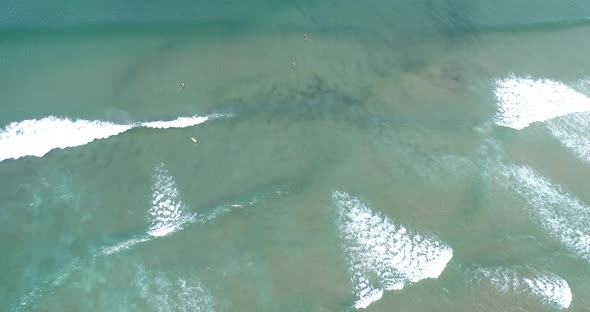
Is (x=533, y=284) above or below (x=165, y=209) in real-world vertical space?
below

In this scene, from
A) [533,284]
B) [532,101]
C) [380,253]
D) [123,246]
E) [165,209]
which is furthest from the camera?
[532,101]

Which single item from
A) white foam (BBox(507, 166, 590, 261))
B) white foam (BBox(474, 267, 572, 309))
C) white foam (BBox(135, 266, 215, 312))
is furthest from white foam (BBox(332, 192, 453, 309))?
white foam (BBox(135, 266, 215, 312))

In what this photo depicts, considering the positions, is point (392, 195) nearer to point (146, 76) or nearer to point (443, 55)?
point (443, 55)

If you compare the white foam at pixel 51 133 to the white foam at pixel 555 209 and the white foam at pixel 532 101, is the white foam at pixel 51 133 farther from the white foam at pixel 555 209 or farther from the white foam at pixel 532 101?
the white foam at pixel 532 101

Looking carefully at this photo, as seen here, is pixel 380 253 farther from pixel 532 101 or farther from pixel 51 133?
pixel 51 133

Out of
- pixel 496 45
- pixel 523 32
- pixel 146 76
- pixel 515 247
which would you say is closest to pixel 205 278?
pixel 146 76

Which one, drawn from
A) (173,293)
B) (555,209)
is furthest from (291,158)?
(555,209)

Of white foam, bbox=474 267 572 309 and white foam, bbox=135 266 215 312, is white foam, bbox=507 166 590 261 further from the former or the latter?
white foam, bbox=135 266 215 312
